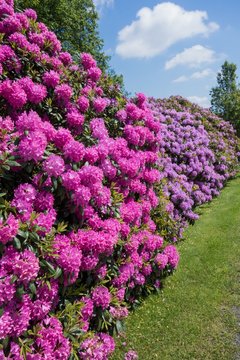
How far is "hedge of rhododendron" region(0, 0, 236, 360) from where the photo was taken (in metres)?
3.59

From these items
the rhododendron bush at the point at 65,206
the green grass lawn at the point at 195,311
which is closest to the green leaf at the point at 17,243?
the rhododendron bush at the point at 65,206

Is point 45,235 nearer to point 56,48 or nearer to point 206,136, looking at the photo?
point 56,48

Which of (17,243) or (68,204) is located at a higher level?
(68,204)

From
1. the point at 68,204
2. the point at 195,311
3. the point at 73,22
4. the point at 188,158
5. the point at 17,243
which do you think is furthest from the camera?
the point at 73,22

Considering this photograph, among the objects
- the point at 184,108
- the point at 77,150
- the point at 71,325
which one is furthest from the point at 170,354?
the point at 184,108

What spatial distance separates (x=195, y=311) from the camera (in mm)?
5906

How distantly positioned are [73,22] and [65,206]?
28.6 meters

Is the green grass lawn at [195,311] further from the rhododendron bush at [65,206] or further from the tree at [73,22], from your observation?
the tree at [73,22]

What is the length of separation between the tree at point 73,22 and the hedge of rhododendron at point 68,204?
2131 centimetres

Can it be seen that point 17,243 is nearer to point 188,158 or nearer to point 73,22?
point 188,158

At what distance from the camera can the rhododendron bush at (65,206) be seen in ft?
11.7

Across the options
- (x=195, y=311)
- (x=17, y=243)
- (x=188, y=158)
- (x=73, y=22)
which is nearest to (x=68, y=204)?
(x=17, y=243)

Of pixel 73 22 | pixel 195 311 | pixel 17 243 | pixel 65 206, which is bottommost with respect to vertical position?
pixel 195 311

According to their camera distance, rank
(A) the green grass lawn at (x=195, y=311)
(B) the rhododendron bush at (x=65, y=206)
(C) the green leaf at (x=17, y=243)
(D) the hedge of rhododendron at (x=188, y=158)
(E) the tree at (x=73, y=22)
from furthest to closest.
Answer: (E) the tree at (x=73, y=22) < (D) the hedge of rhododendron at (x=188, y=158) < (A) the green grass lawn at (x=195, y=311) < (B) the rhododendron bush at (x=65, y=206) < (C) the green leaf at (x=17, y=243)
